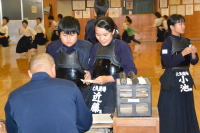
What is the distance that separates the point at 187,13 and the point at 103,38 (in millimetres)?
15164

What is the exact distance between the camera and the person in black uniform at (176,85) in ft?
11.4

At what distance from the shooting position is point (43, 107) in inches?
71.0

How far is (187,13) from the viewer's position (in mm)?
17156

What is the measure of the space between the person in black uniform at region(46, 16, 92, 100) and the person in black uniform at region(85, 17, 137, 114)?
0.34ft

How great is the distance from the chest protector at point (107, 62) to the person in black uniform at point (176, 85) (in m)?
0.79

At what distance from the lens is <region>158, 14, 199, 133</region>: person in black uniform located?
136 inches

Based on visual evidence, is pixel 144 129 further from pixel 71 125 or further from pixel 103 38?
pixel 103 38

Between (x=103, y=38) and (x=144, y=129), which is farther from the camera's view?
(x=103, y=38)

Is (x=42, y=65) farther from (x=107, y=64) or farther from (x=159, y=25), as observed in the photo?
(x=159, y=25)

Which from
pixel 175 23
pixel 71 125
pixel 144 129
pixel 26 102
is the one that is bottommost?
pixel 144 129

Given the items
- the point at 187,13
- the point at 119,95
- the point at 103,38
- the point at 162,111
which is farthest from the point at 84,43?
the point at 187,13

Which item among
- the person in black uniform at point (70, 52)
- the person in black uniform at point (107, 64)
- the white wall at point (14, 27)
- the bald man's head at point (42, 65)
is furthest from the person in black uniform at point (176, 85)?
the white wall at point (14, 27)

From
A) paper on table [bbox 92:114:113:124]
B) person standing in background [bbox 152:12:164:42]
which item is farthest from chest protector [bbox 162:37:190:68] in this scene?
person standing in background [bbox 152:12:164:42]

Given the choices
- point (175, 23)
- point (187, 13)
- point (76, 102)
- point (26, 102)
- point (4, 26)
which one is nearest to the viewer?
point (26, 102)
